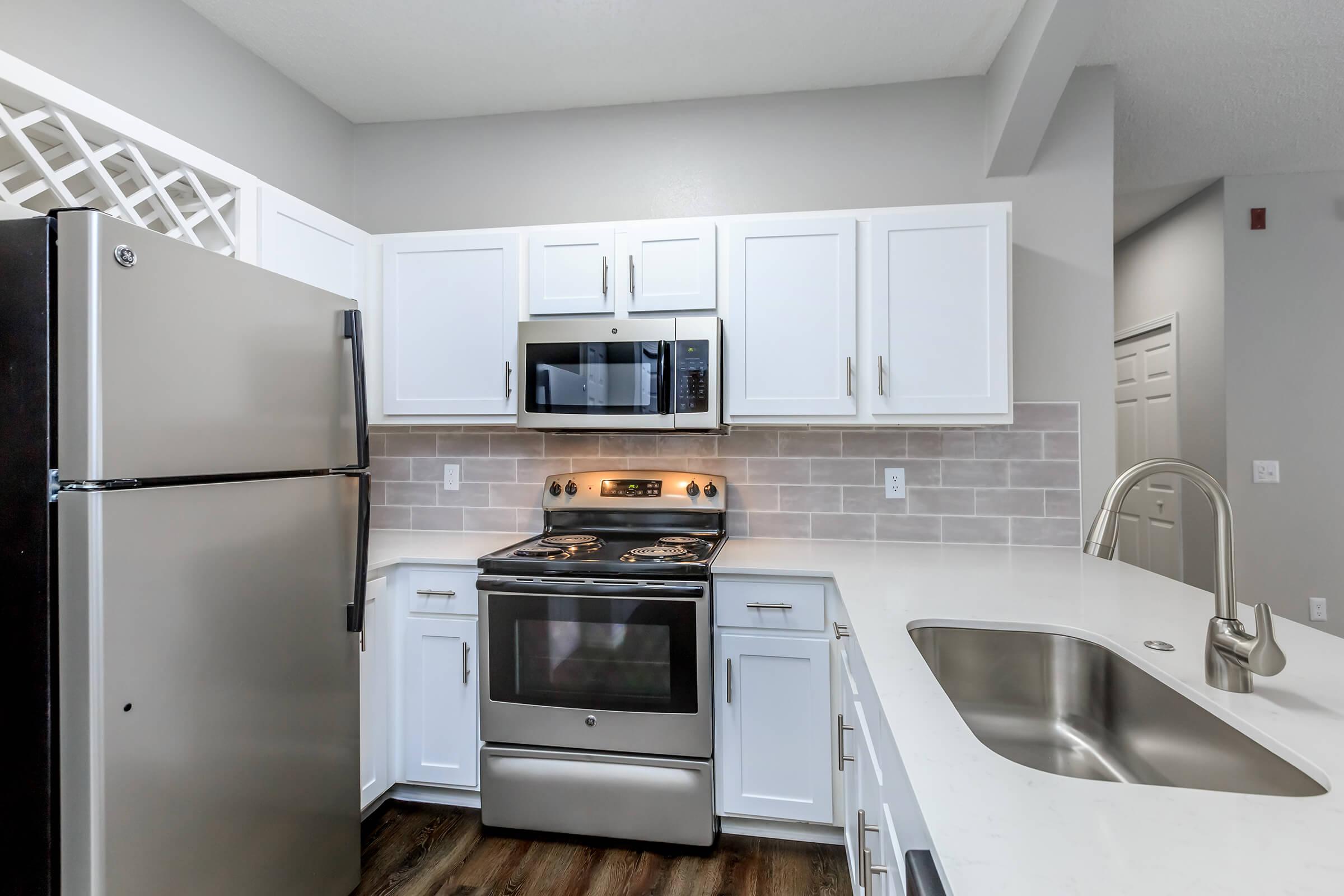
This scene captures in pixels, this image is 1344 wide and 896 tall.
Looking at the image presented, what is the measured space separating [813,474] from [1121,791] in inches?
71.8

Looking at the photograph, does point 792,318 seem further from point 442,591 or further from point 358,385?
point 442,591

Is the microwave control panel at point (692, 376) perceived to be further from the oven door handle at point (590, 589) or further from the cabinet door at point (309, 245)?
the cabinet door at point (309, 245)

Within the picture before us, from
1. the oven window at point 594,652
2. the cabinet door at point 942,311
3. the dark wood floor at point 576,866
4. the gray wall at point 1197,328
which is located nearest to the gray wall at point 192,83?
the oven window at point 594,652

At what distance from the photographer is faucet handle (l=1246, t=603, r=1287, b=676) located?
933mm

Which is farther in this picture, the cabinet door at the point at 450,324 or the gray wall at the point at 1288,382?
the gray wall at the point at 1288,382

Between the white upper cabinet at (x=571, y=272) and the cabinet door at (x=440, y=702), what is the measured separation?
115 centimetres

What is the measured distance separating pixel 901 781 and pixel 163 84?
266cm

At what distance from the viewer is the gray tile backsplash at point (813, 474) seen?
95.3 inches

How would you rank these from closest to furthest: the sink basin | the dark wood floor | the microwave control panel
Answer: the sink basin
the dark wood floor
the microwave control panel

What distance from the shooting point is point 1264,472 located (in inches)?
131

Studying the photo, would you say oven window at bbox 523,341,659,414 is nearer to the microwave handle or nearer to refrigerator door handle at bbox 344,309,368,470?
the microwave handle

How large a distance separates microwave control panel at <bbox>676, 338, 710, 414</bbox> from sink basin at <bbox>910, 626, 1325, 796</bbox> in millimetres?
1086

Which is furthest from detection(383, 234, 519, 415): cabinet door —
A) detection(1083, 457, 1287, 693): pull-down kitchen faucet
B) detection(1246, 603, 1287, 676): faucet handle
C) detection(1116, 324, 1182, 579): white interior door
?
detection(1116, 324, 1182, 579): white interior door

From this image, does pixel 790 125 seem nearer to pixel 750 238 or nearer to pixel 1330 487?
pixel 750 238
